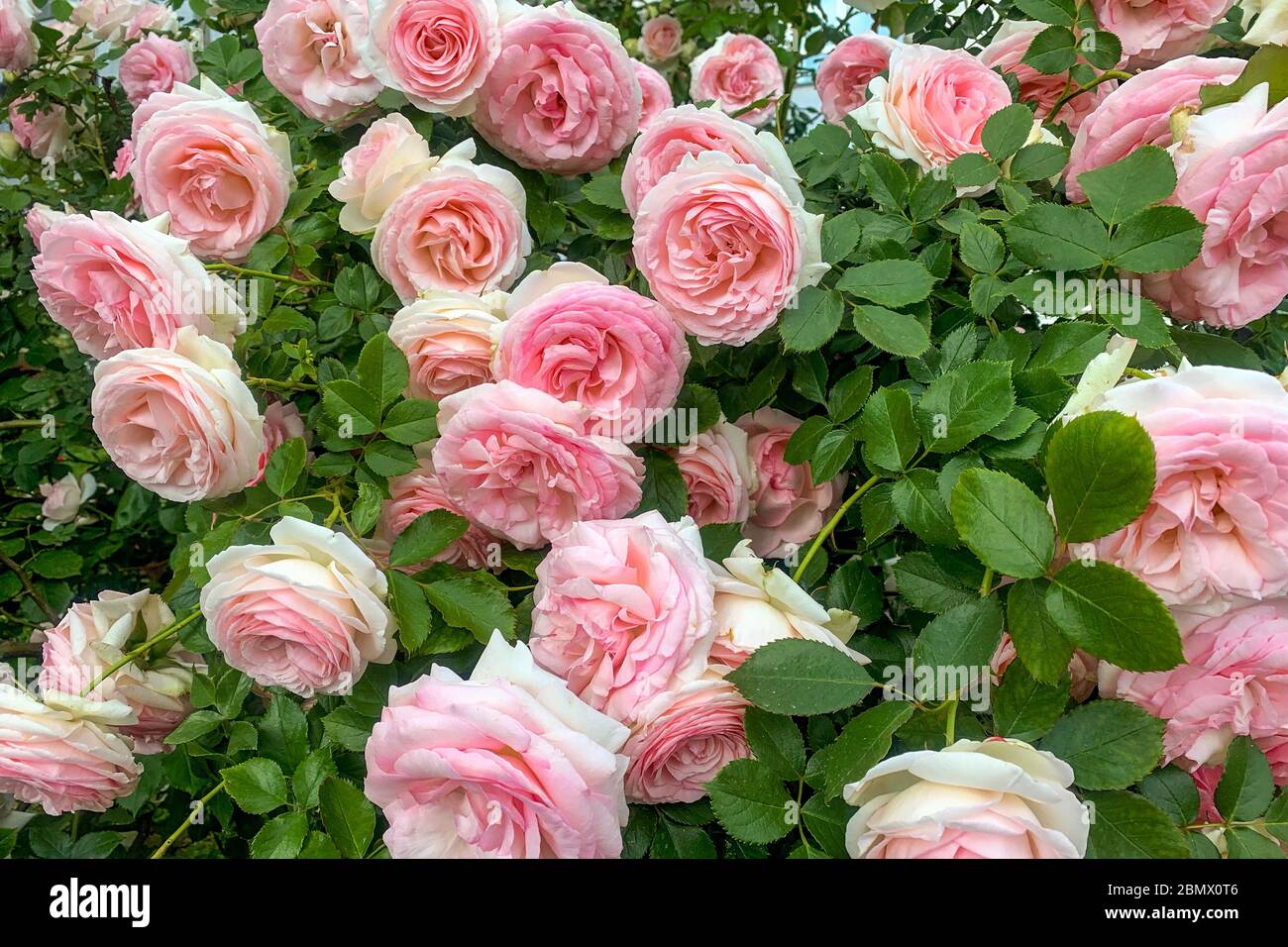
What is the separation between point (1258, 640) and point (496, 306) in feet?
1.83

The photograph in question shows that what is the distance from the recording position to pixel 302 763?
65 cm

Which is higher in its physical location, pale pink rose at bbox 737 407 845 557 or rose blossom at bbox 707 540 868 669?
pale pink rose at bbox 737 407 845 557

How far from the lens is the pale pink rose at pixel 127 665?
773 millimetres

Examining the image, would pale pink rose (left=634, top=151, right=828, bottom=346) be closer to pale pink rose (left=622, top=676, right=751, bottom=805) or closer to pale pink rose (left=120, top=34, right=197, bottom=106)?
pale pink rose (left=622, top=676, right=751, bottom=805)

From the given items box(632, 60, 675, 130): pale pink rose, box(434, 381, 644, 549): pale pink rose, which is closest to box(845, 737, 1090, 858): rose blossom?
box(434, 381, 644, 549): pale pink rose

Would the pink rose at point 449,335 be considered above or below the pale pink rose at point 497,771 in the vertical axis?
above

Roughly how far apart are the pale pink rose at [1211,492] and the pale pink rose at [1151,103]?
0.90 feet

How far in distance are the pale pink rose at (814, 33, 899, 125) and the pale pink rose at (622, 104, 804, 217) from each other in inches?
25.0

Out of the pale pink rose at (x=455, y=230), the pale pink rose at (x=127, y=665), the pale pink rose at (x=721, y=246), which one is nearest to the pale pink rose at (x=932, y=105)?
the pale pink rose at (x=721, y=246)

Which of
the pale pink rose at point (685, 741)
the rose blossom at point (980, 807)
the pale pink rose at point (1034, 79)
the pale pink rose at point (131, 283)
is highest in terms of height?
the pale pink rose at point (1034, 79)

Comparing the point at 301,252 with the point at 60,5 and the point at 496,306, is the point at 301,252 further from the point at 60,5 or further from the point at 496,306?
the point at 60,5

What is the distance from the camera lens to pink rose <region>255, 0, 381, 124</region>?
0.86 metres

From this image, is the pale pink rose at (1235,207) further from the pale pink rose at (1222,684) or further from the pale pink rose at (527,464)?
the pale pink rose at (527,464)
